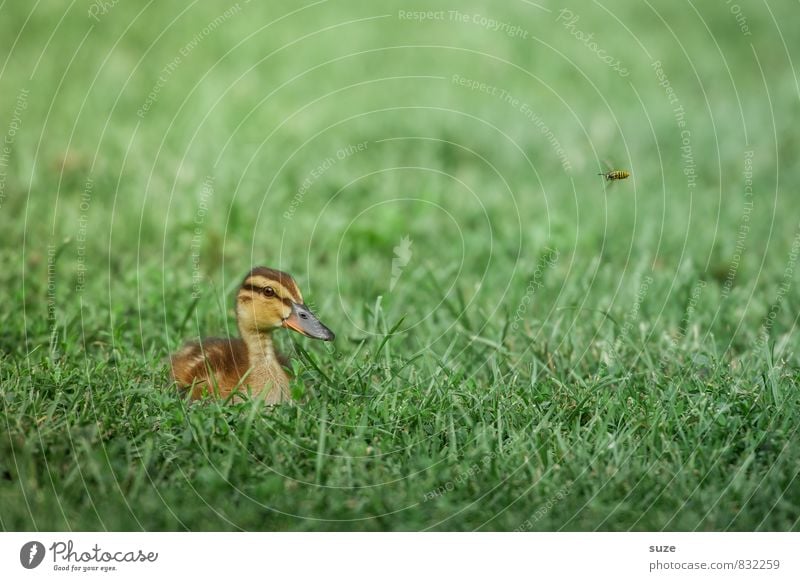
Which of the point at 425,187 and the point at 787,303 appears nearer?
the point at 787,303

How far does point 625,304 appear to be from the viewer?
16.0ft

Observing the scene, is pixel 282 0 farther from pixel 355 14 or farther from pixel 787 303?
pixel 787 303

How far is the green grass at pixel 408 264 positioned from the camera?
344cm

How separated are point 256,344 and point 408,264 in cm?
166

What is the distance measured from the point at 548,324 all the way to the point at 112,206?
2755 millimetres

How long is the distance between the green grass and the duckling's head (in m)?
0.16

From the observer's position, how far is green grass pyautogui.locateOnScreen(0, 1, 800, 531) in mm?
3439

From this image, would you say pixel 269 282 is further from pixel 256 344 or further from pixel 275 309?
pixel 256 344

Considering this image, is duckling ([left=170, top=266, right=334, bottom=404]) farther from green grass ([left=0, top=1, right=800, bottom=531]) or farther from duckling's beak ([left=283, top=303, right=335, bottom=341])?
green grass ([left=0, top=1, right=800, bottom=531])

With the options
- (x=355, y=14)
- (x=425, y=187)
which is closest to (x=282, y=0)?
(x=355, y=14)
